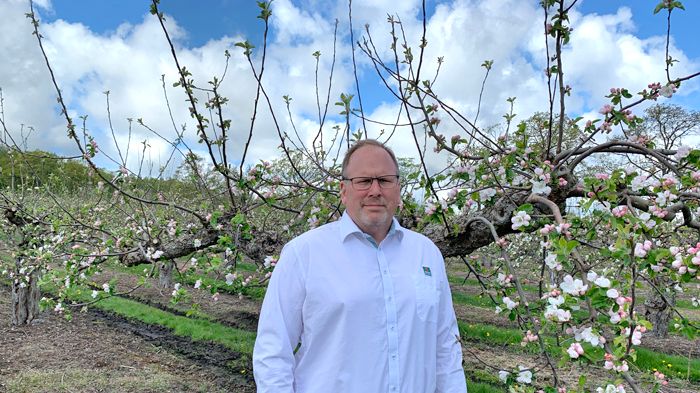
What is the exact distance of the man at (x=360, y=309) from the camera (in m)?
1.60

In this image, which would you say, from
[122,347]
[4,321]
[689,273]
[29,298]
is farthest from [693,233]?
[4,321]

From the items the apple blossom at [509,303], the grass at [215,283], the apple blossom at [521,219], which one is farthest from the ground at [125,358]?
the apple blossom at [521,219]

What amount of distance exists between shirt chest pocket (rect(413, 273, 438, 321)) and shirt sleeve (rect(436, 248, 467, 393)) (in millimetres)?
84

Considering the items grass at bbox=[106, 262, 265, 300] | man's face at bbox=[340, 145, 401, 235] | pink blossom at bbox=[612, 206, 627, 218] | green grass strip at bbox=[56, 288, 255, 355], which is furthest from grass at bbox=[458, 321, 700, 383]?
man's face at bbox=[340, 145, 401, 235]

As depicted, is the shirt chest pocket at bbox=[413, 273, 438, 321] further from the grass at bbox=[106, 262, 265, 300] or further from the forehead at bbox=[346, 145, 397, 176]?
the grass at bbox=[106, 262, 265, 300]

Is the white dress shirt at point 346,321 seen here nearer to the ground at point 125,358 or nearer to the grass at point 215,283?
the grass at point 215,283

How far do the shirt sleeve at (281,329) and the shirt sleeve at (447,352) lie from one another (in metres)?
0.58

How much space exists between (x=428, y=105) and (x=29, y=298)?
28.3 feet

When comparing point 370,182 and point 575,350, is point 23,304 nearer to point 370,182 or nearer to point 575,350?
point 370,182

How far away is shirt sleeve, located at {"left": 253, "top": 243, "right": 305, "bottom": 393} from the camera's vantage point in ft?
5.16

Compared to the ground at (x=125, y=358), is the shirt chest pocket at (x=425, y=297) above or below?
above

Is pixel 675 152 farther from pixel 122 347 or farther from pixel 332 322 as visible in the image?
pixel 122 347

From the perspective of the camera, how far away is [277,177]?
387 centimetres

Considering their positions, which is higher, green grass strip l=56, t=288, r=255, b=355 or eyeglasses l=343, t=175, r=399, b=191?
eyeglasses l=343, t=175, r=399, b=191
